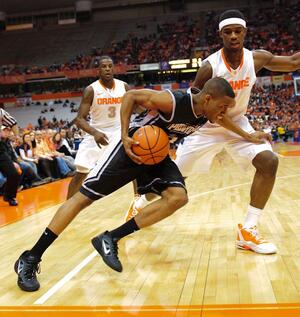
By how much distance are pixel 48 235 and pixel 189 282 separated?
1.01 m

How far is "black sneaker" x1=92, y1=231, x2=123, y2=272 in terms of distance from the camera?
10.7ft

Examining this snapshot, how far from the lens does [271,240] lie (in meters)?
4.06

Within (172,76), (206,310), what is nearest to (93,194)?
(206,310)

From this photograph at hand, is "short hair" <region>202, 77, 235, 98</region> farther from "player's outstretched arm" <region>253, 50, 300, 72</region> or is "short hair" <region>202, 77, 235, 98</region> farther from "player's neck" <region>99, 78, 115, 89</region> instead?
"player's neck" <region>99, 78, 115, 89</region>

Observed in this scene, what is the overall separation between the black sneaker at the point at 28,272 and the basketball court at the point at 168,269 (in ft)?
0.20

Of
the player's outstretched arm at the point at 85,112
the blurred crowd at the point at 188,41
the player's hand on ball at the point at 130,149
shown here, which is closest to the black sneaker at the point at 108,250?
the player's hand on ball at the point at 130,149

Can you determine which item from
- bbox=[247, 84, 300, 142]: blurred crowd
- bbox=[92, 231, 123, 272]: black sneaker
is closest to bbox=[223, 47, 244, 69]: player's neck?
bbox=[92, 231, 123, 272]: black sneaker

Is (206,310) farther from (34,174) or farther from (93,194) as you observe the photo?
(34,174)

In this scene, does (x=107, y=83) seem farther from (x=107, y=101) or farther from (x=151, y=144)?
(x=151, y=144)

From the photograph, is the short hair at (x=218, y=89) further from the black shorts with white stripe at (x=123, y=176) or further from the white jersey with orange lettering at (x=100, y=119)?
the white jersey with orange lettering at (x=100, y=119)

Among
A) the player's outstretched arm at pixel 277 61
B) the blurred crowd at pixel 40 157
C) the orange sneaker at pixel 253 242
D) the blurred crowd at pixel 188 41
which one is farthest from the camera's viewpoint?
the blurred crowd at pixel 188 41

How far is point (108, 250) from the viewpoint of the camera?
3.31m

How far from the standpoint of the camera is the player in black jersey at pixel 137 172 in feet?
10.3

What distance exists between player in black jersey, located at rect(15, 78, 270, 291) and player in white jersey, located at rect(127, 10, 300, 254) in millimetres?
657
